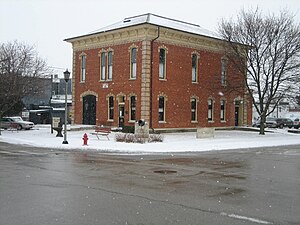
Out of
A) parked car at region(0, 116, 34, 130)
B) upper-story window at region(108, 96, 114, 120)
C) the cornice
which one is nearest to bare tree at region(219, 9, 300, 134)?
the cornice

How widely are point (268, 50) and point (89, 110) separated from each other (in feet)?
56.6

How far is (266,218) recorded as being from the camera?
23.8ft

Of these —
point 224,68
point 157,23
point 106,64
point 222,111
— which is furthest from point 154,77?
point 222,111

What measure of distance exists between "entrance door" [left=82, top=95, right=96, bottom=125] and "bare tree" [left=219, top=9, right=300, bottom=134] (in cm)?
1345

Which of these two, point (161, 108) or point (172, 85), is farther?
point (172, 85)

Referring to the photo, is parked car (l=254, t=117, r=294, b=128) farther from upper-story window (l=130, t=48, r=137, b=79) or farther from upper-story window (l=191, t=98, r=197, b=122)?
upper-story window (l=130, t=48, r=137, b=79)

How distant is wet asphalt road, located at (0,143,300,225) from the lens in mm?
7234

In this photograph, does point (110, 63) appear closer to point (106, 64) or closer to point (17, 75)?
point (106, 64)

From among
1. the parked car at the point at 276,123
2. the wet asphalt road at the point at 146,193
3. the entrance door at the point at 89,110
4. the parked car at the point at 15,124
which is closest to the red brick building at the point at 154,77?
the entrance door at the point at 89,110

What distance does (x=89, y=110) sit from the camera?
131 feet

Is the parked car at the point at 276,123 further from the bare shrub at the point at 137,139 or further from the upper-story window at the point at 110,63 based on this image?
the bare shrub at the point at 137,139

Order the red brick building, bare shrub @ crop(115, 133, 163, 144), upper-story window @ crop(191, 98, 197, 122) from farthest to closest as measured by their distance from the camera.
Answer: upper-story window @ crop(191, 98, 197, 122) < the red brick building < bare shrub @ crop(115, 133, 163, 144)

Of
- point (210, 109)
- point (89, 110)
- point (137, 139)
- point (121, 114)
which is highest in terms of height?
point (210, 109)

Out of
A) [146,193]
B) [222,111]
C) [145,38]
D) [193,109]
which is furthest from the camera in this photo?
[222,111]
